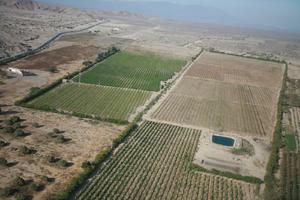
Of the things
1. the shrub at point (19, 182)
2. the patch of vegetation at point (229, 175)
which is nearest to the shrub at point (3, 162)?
the shrub at point (19, 182)

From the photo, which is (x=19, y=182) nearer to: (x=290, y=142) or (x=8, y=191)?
(x=8, y=191)

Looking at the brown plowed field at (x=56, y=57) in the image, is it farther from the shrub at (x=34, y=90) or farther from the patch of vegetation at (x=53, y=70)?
the shrub at (x=34, y=90)

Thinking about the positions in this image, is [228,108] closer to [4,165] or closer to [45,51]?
[4,165]

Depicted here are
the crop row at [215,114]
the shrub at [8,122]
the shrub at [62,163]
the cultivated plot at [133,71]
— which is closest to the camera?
the shrub at [62,163]

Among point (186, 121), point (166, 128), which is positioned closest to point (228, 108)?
point (186, 121)

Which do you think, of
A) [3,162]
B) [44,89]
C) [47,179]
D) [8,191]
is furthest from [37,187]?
[44,89]
